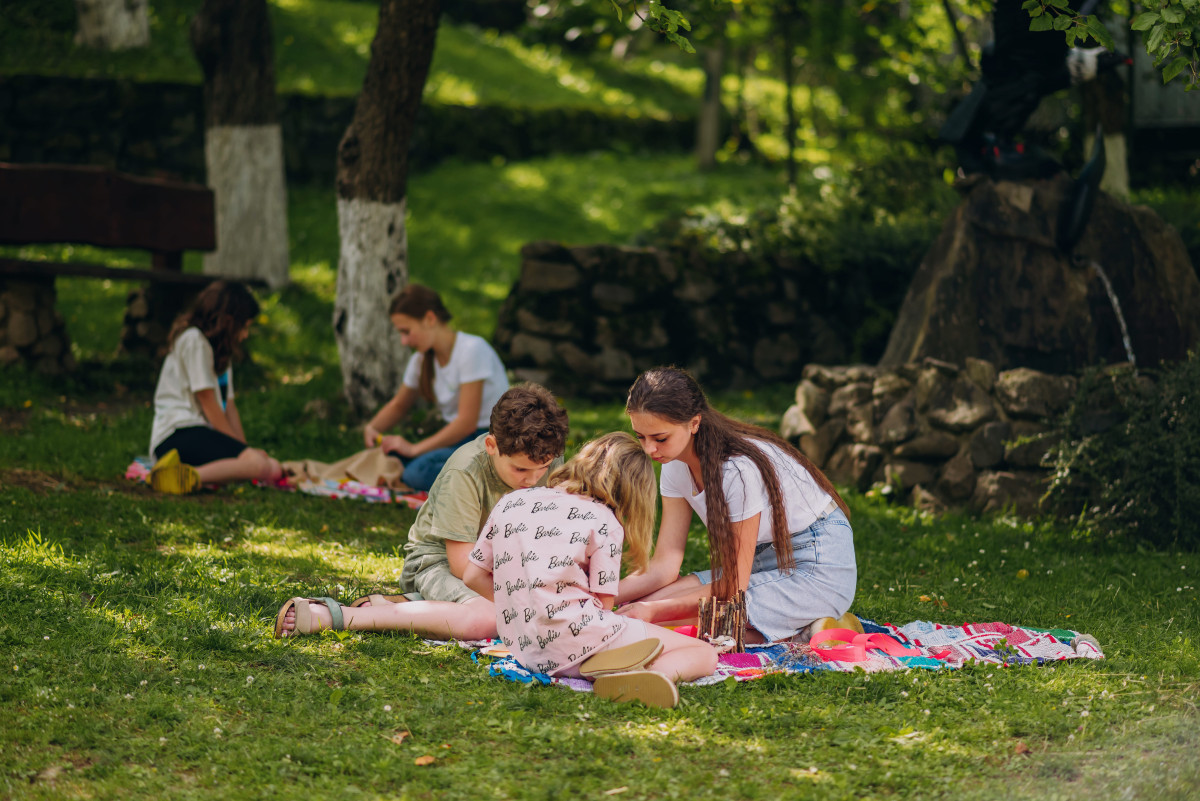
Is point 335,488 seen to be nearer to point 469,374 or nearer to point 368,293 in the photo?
point 469,374

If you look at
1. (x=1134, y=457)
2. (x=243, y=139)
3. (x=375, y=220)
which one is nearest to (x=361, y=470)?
(x=375, y=220)

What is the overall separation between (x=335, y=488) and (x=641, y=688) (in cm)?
360

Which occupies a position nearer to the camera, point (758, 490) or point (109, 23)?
point (758, 490)

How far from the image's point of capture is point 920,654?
4188 millimetres

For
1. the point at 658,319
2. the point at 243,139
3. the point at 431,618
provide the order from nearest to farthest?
1. the point at 431,618
2. the point at 658,319
3. the point at 243,139

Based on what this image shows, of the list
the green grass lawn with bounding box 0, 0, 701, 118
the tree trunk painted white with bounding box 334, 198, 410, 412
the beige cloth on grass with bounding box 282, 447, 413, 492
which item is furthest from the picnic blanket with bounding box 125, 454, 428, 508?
the green grass lawn with bounding box 0, 0, 701, 118

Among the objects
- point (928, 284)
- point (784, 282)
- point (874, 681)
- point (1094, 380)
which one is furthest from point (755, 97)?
point (874, 681)

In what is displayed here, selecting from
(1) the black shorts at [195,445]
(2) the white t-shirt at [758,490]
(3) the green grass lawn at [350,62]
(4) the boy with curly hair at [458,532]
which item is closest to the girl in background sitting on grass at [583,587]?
(4) the boy with curly hair at [458,532]

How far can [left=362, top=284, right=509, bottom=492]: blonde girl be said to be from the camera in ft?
21.3

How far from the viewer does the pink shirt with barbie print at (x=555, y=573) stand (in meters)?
3.73

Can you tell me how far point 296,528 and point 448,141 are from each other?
11017 mm

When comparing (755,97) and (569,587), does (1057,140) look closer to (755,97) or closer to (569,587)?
(755,97)

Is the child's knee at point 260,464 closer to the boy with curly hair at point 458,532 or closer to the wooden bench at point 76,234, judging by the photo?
the boy with curly hair at point 458,532

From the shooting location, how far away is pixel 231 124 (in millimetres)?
10945
